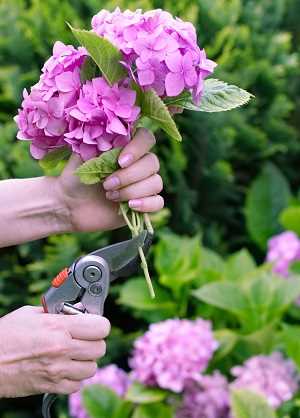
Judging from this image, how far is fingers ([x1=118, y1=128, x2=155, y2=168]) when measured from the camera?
1.49 meters

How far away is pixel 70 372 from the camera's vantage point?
1510mm

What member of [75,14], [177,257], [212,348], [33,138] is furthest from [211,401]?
[75,14]

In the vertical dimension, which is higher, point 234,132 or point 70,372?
point 70,372

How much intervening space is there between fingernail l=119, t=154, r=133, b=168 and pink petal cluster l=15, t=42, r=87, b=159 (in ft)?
0.34

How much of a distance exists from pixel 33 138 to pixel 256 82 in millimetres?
2125

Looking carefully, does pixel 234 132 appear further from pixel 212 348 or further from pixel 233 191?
pixel 212 348

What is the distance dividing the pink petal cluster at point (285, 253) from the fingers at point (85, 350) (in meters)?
1.58

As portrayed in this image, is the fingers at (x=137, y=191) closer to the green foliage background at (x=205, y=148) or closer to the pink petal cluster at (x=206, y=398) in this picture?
the pink petal cluster at (x=206, y=398)

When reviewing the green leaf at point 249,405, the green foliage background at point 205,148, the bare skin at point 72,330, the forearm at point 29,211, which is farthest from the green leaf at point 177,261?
the bare skin at point 72,330

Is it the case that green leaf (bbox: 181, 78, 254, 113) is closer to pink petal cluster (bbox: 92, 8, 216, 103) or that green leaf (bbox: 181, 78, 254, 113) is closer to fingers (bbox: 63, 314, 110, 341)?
pink petal cluster (bbox: 92, 8, 216, 103)

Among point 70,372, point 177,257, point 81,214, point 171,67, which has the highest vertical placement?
point 171,67

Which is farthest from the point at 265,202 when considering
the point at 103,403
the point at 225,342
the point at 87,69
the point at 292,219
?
the point at 87,69

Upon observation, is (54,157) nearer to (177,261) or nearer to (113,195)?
(113,195)

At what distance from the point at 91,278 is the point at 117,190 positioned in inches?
6.1
